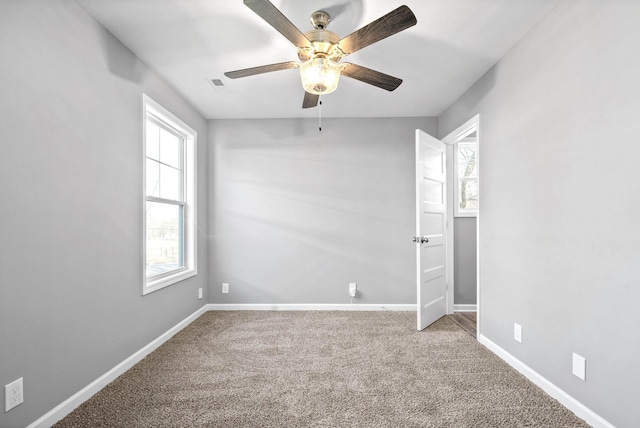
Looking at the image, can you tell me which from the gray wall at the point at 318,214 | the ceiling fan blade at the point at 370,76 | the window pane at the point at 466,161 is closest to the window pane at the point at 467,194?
the window pane at the point at 466,161

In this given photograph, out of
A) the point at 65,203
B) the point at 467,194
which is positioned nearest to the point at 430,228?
the point at 467,194

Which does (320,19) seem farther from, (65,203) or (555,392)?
(555,392)

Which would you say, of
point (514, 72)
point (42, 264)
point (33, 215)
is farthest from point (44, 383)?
point (514, 72)

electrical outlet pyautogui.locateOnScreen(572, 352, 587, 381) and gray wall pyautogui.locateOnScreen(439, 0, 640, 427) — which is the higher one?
gray wall pyautogui.locateOnScreen(439, 0, 640, 427)

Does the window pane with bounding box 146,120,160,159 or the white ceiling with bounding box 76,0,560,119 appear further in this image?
the window pane with bounding box 146,120,160,159

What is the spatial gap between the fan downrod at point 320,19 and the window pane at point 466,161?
115 inches

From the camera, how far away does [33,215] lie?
163 cm

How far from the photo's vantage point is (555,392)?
197 centimetres

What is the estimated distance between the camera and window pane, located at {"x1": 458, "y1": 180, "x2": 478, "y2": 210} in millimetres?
4113

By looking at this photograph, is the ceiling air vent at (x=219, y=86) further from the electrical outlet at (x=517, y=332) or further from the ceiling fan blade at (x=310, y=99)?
the electrical outlet at (x=517, y=332)

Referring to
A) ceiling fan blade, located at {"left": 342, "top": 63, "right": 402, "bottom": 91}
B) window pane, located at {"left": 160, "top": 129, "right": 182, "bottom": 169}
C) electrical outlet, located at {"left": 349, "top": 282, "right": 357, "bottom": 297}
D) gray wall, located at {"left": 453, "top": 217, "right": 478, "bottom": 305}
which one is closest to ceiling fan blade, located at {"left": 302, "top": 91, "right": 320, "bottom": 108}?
ceiling fan blade, located at {"left": 342, "top": 63, "right": 402, "bottom": 91}

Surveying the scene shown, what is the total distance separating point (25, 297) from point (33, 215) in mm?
410

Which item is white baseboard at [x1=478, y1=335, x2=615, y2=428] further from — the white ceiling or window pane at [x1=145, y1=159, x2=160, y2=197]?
window pane at [x1=145, y1=159, x2=160, y2=197]

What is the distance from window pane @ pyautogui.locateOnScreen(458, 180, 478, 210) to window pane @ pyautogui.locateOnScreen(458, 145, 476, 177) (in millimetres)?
121
